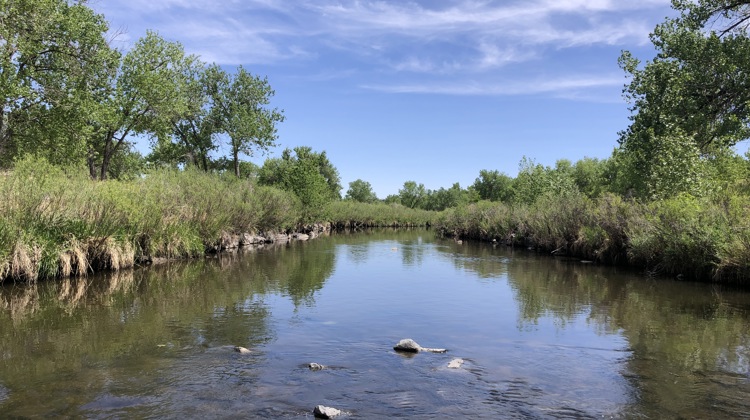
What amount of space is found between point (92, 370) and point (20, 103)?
2947cm

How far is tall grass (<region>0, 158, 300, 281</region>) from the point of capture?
52.2 ft

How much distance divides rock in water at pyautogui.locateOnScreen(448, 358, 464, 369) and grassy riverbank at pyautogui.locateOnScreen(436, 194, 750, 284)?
13385 millimetres

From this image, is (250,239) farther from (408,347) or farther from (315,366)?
(315,366)

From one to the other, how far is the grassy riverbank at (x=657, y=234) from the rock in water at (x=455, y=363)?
13.4m

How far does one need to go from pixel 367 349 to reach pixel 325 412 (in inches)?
134

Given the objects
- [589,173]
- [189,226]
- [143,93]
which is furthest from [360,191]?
[189,226]

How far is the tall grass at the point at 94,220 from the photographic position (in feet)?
52.2

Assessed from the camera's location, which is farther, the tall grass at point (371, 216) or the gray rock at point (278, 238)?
the tall grass at point (371, 216)

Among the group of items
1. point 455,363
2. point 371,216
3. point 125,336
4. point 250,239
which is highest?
point 371,216

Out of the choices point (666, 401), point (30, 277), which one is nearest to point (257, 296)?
point (30, 277)

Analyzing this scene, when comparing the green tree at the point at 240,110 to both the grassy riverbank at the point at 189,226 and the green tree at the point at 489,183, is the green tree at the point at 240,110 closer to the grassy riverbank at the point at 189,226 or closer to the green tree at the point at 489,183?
the grassy riverbank at the point at 189,226

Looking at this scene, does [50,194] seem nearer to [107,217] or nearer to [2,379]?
[107,217]

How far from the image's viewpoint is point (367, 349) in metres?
9.84

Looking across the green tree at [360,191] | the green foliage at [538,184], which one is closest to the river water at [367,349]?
the green foliage at [538,184]
